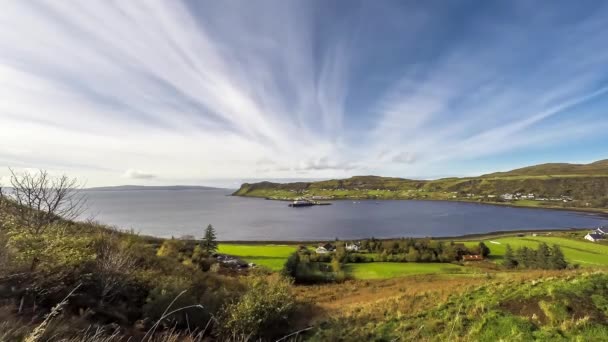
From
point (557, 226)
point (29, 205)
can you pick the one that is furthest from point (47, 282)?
point (557, 226)

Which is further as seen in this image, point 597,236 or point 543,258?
point 597,236

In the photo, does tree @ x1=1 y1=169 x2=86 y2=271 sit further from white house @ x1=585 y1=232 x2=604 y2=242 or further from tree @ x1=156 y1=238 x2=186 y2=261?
white house @ x1=585 y1=232 x2=604 y2=242

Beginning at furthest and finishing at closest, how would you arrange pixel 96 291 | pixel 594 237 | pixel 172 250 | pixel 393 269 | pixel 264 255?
pixel 594 237 < pixel 264 255 < pixel 393 269 < pixel 172 250 < pixel 96 291

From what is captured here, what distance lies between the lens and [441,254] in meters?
46.5

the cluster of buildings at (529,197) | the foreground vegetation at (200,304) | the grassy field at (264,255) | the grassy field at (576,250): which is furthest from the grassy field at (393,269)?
the cluster of buildings at (529,197)

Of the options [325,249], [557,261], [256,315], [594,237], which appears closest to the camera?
[256,315]

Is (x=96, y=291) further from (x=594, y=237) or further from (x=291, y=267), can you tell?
(x=594, y=237)

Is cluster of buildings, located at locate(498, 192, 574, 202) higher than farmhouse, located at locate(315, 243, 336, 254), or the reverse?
cluster of buildings, located at locate(498, 192, 574, 202)

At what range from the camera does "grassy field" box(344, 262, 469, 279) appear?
35.6m

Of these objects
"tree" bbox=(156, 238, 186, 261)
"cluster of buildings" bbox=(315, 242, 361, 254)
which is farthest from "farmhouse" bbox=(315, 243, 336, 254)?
"tree" bbox=(156, 238, 186, 261)

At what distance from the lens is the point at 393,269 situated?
126 ft

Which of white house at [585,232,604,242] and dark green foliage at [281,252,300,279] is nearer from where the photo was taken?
dark green foliage at [281,252,300,279]

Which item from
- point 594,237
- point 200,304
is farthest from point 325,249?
point 594,237

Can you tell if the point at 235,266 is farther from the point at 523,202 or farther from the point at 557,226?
the point at 523,202
